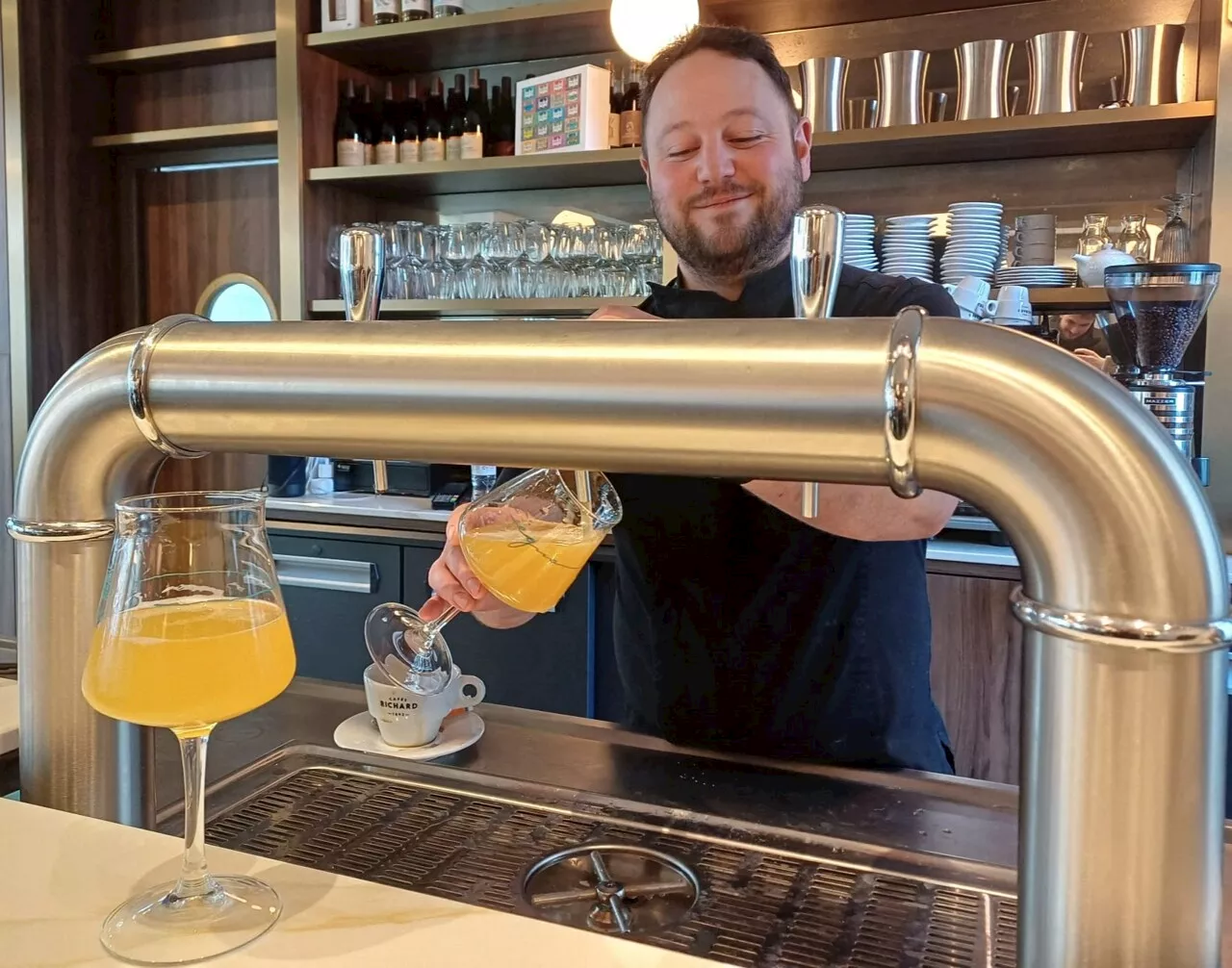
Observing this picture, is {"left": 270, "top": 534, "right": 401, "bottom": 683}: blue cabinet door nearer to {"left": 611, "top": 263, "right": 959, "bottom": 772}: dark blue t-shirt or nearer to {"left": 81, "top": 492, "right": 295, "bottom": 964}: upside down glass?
{"left": 611, "top": 263, "right": 959, "bottom": 772}: dark blue t-shirt

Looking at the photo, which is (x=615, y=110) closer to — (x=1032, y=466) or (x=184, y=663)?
(x=184, y=663)

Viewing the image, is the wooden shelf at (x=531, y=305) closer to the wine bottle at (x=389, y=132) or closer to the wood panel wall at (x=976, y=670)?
the wine bottle at (x=389, y=132)

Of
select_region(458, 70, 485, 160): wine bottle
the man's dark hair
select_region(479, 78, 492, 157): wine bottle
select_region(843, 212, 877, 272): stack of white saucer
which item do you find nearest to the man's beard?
the man's dark hair

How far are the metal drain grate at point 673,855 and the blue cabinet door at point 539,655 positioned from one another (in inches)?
66.4

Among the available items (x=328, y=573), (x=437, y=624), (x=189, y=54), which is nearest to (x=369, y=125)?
(x=189, y=54)

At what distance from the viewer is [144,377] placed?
47 centimetres

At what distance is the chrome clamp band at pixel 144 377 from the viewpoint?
0.47m

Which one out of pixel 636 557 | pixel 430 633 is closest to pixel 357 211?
pixel 636 557

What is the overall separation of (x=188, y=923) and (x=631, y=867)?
0.33 meters

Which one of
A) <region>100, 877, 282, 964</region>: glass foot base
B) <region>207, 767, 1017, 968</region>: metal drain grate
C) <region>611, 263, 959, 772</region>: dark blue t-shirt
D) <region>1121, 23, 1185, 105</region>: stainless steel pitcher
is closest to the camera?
<region>100, 877, 282, 964</region>: glass foot base

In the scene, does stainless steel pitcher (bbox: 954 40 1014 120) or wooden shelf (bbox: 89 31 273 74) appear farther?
wooden shelf (bbox: 89 31 273 74)

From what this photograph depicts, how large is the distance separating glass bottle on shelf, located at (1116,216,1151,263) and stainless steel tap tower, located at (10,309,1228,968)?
259 centimetres

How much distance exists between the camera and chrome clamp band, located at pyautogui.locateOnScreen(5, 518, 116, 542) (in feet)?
1.77

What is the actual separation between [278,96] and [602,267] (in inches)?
45.9
